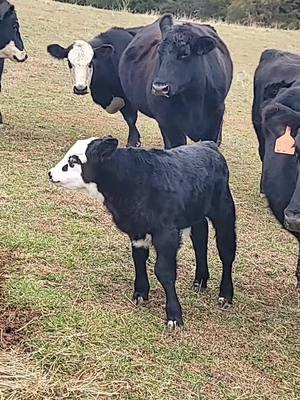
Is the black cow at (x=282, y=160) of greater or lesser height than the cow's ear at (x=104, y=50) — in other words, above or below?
above

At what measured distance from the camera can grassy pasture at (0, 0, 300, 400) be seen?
3840 millimetres

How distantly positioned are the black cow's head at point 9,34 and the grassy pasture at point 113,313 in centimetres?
146

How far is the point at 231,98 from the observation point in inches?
620

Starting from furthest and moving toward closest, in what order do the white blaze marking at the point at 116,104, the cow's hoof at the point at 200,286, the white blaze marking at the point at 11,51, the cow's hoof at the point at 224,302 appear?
the white blaze marking at the point at 116,104, the white blaze marking at the point at 11,51, the cow's hoof at the point at 200,286, the cow's hoof at the point at 224,302

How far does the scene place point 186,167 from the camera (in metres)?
4.73

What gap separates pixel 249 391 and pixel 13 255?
1.95 meters

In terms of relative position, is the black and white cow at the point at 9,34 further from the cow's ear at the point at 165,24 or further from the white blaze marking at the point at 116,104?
the cow's ear at the point at 165,24

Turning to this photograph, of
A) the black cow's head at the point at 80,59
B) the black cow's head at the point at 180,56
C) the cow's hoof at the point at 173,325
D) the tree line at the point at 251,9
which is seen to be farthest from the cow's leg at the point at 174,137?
the tree line at the point at 251,9

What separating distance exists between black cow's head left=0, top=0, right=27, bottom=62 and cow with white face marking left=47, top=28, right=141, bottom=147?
1.84 ft

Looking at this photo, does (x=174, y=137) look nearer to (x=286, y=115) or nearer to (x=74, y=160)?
(x=286, y=115)

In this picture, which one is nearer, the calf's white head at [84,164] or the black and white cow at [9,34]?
the calf's white head at [84,164]

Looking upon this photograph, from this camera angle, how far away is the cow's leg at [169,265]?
14.5 ft

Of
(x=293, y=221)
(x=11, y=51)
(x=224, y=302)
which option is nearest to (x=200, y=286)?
(x=224, y=302)

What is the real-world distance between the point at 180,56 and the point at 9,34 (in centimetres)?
318
